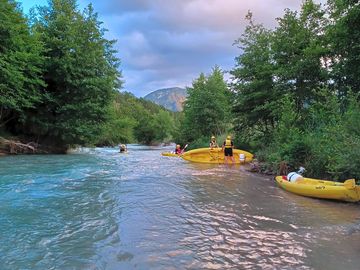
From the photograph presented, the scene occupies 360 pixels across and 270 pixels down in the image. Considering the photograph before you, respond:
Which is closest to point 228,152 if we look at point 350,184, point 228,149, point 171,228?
point 228,149

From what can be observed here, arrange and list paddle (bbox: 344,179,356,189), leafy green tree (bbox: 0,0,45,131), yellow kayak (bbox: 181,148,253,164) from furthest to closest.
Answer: leafy green tree (bbox: 0,0,45,131) → yellow kayak (bbox: 181,148,253,164) → paddle (bbox: 344,179,356,189)

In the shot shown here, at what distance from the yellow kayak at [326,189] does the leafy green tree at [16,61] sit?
17.4 meters

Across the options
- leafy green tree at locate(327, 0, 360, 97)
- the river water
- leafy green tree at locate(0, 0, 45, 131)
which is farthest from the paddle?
leafy green tree at locate(0, 0, 45, 131)

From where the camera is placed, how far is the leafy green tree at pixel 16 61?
1928cm

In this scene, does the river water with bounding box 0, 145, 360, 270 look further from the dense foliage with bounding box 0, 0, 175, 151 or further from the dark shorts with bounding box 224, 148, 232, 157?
the dense foliage with bounding box 0, 0, 175, 151

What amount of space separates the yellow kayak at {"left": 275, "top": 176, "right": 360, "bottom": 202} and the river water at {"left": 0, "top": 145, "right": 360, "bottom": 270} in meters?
0.20

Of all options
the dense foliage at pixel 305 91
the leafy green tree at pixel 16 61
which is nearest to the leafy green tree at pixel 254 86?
the dense foliage at pixel 305 91

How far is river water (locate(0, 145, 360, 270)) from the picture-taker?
13.7ft

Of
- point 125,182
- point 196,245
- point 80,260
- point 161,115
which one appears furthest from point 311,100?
point 161,115

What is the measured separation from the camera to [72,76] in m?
24.2

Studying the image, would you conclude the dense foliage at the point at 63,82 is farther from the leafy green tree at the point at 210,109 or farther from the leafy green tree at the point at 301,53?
the leafy green tree at the point at 301,53

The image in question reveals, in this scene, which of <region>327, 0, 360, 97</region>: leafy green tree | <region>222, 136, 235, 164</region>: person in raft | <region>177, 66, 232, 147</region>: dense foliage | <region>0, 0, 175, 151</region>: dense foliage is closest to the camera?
<region>327, 0, 360, 97</region>: leafy green tree

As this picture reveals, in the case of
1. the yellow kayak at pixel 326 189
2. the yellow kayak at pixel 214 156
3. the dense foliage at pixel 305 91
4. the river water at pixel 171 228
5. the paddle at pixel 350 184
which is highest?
the dense foliage at pixel 305 91

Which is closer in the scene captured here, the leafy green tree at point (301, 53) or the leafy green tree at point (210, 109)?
the leafy green tree at point (301, 53)
